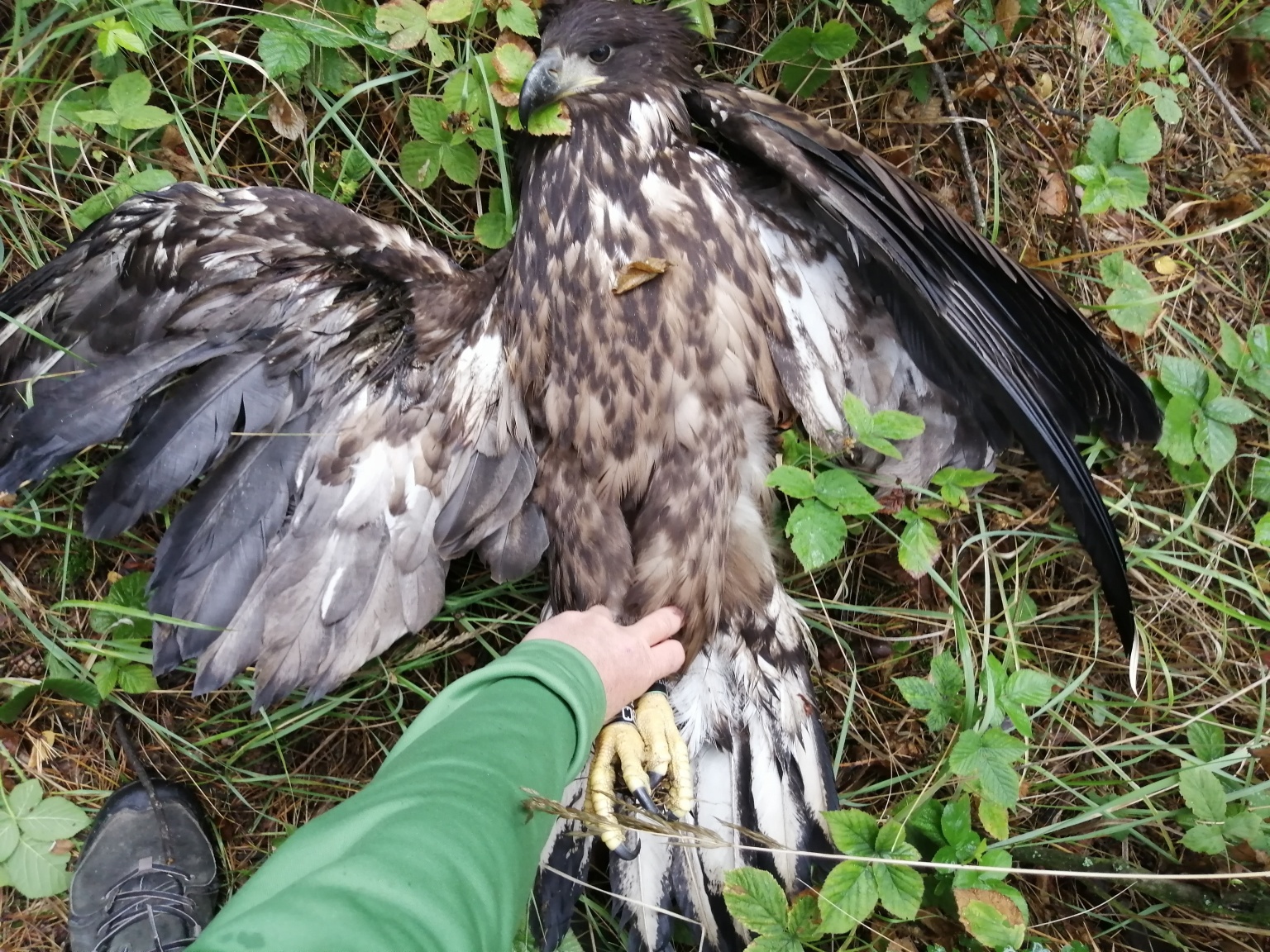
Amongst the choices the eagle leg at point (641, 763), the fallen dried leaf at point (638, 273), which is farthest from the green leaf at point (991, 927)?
the fallen dried leaf at point (638, 273)

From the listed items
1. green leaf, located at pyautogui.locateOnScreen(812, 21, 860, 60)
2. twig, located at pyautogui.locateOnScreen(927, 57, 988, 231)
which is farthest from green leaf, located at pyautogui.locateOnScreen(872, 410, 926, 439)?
green leaf, located at pyautogui.locateOnScreen(812, 21, 860, 60)

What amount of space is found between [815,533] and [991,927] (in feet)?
2.78

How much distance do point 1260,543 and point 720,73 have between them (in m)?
1.72

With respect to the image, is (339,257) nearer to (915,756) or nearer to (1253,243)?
(915,756)

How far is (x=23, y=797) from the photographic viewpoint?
6.74 ft

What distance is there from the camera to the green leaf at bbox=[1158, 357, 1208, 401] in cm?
193

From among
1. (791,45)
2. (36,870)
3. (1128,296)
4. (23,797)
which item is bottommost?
(36,870)

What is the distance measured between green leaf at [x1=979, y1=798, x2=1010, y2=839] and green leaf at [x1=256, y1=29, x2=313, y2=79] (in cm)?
223

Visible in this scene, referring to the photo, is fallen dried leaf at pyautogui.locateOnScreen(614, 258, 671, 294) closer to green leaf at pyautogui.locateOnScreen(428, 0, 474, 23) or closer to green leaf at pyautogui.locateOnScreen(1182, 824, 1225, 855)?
green leaf at pyautogui.locateOnScreen(428, 0, 474, 23)

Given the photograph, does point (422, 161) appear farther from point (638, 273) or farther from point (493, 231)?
point (638, 273)

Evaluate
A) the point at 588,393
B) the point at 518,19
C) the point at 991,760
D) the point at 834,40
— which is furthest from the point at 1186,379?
the point at 518,19

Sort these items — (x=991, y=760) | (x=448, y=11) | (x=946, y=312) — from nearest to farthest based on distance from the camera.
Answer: (x=946, y=312) < (x=991, y=760) < (x=448, y=11)

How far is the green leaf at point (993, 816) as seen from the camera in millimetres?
1729

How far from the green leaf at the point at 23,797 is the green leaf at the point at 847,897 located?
1.89 metres
